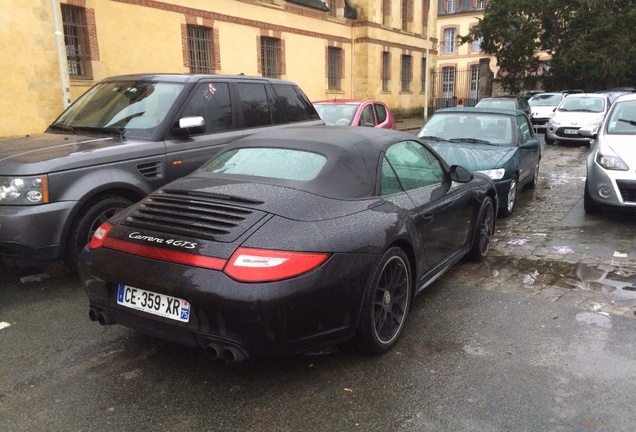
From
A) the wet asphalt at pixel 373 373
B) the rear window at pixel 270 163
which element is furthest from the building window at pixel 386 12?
the rear window at pixel 270 163

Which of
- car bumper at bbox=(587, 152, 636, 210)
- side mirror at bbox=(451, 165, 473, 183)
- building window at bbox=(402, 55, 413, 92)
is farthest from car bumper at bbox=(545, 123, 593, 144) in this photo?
building window at bbox=(402, 55, 413, 92)

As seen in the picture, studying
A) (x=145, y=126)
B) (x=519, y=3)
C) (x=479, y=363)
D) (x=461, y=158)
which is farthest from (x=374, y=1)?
(x=479, y=363)

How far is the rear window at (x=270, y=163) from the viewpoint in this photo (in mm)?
3714

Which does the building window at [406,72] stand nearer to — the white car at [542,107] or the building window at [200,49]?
the white car at [542,107]

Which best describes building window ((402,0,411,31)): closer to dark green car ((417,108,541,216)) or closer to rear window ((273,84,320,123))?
dark green car ((417,108,541,216))

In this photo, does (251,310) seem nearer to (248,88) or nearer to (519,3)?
(248,88)

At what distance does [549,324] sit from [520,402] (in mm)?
1293

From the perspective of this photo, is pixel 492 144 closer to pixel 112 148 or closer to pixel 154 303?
pixel 112 148

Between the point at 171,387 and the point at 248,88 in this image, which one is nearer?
the point at 171,387

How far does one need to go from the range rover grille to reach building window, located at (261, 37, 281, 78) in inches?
765

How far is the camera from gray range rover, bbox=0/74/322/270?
4457mm

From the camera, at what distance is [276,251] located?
296cm

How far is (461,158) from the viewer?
25.1ft

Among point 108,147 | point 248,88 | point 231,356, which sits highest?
point 248,88
